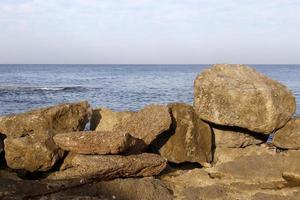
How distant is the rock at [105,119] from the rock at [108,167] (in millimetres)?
2119

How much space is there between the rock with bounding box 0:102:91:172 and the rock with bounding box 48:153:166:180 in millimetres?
514

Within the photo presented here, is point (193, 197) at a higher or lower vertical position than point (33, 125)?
lower

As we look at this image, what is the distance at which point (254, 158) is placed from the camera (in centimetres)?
938

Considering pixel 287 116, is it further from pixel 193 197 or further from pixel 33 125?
pixel 33 125

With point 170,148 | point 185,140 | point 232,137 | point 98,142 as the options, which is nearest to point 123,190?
point 98,142

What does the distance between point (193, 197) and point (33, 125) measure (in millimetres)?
3932

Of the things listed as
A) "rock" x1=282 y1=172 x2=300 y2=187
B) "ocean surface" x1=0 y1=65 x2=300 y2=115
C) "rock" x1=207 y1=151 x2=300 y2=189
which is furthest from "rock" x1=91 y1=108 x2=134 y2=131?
"ocean surface" x1=0 y1=65 x2=300 y2=115

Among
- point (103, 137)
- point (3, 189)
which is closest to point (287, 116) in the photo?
point (103, 137)

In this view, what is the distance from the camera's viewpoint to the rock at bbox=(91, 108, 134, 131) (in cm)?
1057

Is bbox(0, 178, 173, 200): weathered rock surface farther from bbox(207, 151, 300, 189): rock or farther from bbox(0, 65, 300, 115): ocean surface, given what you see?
bbox(0, 65, 300, 115): ocean surface

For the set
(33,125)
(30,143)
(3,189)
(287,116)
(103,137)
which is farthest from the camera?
(287,116)

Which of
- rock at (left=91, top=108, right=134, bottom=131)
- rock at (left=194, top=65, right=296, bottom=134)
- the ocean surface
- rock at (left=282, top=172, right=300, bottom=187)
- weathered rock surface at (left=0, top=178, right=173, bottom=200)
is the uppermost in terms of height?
rock at (left=194, top=65, right=296, bottom=134)

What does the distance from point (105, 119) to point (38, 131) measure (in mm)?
1947

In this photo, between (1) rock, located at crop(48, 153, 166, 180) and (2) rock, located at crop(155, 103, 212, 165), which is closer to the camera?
(1) rock, located at crop(48, 153, 166, 180)
